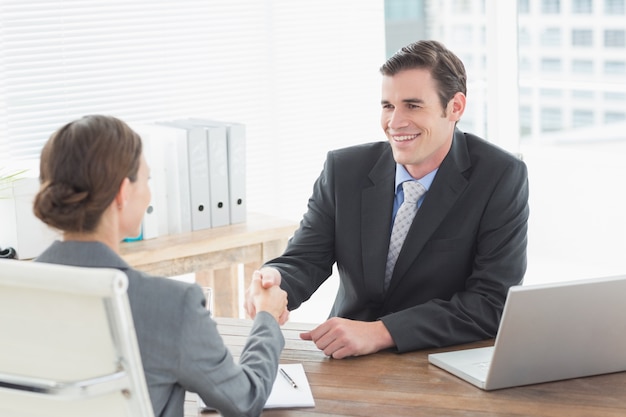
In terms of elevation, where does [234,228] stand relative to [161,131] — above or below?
below

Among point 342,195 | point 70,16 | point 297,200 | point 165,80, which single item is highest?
point 70,16

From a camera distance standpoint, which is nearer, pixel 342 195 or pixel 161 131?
pixel 342 195

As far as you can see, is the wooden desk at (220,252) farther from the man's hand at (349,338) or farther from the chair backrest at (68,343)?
the chair backrest at (68,343)

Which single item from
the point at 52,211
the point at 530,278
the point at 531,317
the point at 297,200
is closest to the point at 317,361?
the point at 531,317

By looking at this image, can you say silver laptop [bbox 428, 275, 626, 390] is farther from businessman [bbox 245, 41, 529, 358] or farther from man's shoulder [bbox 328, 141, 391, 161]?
man's shoulder [bbox 328, 141, 391, 161]

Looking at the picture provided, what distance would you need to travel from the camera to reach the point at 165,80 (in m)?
4.08

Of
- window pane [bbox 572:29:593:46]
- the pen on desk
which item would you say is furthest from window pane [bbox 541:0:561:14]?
the pen on desk

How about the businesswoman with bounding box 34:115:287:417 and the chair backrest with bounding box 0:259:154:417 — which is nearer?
the chair backrest with bounding box 0:259:154:417

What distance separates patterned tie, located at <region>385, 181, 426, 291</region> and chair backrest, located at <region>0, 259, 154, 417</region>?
3.93 feet

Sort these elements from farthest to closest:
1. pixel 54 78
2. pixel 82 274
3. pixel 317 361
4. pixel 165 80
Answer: pixel 165 80, pixel 54 78, pixel 317 361, pixel 82 274

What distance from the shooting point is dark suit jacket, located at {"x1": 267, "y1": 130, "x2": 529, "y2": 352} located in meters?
2.37

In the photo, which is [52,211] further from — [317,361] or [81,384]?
[317,361]

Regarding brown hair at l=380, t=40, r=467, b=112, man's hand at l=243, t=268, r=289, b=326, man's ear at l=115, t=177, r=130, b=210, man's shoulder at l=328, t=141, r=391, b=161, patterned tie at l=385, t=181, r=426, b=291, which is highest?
brown hair at l=380, t=40, r=467, b=112

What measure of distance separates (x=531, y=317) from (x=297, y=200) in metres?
2.89
